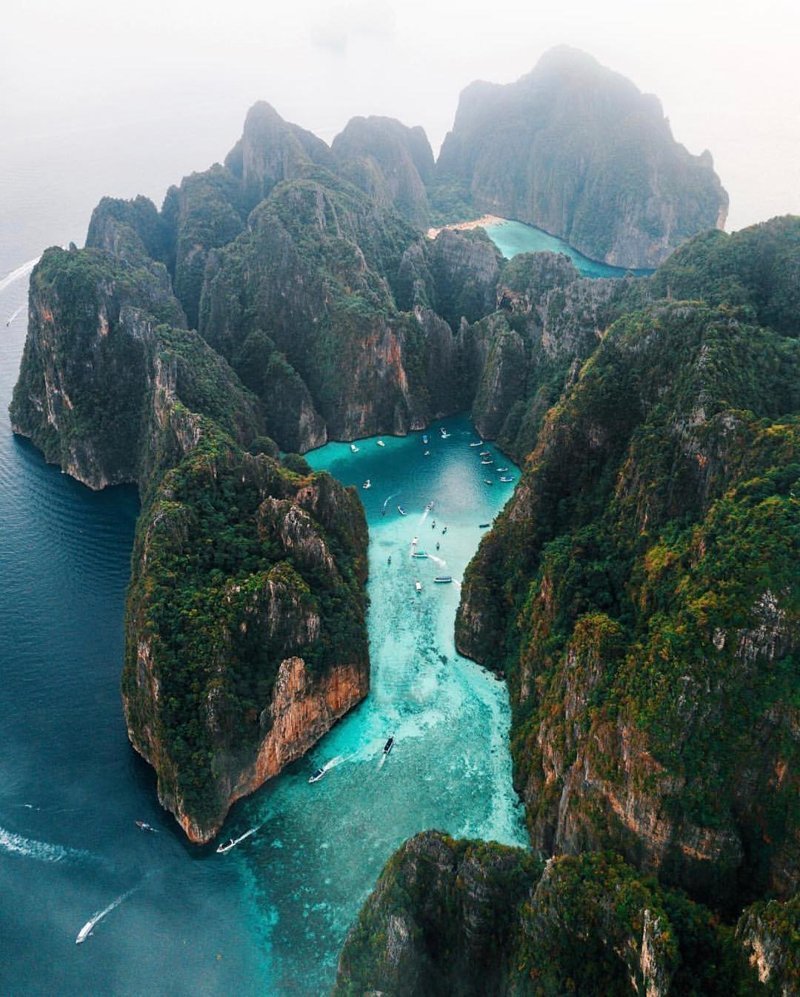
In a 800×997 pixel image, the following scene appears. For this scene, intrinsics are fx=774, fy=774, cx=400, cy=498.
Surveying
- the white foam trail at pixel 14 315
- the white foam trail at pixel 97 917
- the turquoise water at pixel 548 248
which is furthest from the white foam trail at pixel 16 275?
the white foam trail at pixel 97 917

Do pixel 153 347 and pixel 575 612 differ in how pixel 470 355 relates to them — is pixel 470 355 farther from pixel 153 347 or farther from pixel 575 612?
pixel 575 612

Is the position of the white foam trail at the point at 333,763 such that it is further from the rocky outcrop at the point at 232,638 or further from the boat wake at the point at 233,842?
the boat wake at the point at 233,842

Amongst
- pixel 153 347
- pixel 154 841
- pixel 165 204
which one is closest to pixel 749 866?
pixel 154 841

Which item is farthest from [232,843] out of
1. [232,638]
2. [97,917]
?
[232,638]

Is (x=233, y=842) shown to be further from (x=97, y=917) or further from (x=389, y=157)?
(x=389, y=157)

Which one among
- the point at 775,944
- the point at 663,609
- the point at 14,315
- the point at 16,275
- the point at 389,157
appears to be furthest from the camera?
the point at 389,157

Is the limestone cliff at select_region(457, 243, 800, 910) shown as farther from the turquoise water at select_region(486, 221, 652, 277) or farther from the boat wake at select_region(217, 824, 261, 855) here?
the turquoise water at select_region(486, 221, 652, 277)
